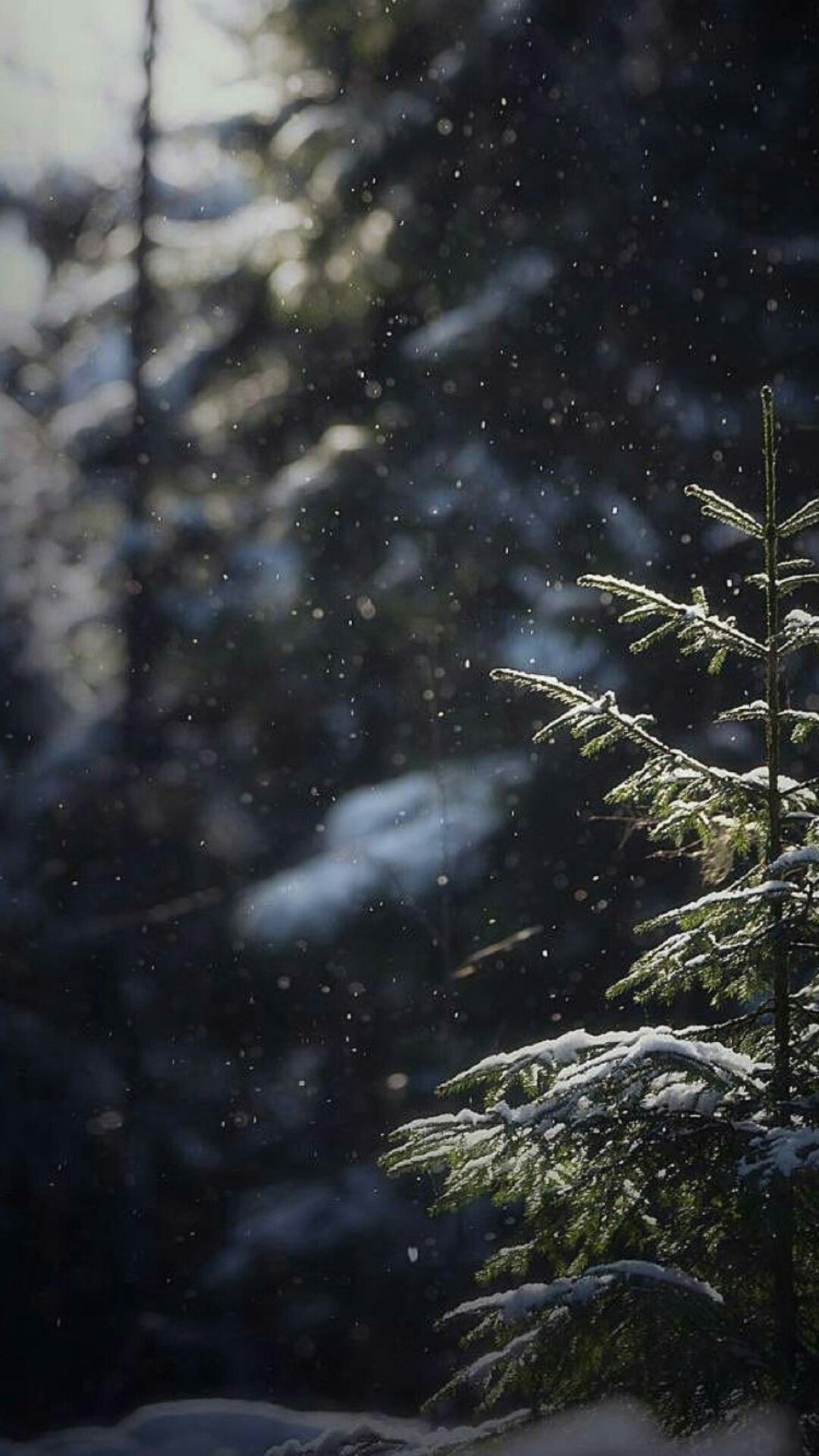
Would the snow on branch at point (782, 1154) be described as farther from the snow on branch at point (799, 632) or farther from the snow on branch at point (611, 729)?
the snow on branch at point (799, 632)

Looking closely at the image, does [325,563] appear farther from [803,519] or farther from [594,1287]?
[594,1287]

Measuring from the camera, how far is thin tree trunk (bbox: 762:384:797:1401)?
2178 millimetres

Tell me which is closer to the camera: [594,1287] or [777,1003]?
[594,1287]

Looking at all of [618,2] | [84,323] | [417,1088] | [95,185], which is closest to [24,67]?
[95,185]

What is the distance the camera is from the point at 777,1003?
264cm

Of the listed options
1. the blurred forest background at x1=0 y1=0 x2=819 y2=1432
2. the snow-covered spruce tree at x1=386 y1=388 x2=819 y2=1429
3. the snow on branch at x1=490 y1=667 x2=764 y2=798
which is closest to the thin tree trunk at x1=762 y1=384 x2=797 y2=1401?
the snow-covered spruce tree at x1=386 y1=388 x2=819 y2=1429

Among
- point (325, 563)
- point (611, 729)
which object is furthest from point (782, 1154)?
point (325, 563)

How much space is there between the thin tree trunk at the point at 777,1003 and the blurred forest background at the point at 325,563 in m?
3.84

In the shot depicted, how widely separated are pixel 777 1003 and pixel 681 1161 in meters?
0.47

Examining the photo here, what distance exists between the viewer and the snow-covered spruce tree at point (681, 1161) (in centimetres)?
226

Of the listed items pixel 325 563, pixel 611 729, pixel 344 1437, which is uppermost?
pixel 325 563

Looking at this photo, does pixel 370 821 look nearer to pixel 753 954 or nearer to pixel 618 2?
pixel 753 954

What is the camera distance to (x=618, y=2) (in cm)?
720

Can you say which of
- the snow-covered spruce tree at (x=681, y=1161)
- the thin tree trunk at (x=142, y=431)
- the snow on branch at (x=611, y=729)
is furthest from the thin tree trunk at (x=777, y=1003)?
the thin tree trunk at (x=142, y=431)
